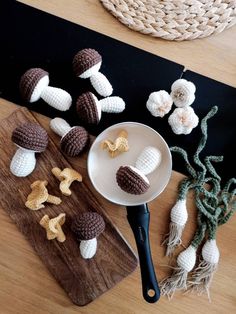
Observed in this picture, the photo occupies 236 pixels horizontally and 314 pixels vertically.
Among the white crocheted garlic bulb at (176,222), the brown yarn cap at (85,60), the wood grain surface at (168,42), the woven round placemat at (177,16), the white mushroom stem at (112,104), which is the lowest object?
the white crocheted garlic bulb at (176,222)

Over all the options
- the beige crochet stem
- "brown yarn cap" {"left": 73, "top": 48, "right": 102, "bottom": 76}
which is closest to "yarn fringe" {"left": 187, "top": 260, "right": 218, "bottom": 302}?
the beige crochet stem

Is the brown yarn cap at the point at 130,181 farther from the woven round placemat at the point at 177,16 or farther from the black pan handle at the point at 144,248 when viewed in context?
the woven round placemat at the point at 177,16

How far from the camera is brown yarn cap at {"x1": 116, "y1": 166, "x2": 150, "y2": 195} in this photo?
0.77m

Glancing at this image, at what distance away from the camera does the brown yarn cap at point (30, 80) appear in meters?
0.80

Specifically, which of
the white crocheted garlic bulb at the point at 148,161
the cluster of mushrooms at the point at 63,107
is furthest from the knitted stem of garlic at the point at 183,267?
the cluster of mushrooms at the point at 63,107

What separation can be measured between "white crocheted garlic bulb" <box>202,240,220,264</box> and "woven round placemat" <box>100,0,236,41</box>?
0.32 meters

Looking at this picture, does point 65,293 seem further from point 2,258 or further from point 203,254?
point 203,254

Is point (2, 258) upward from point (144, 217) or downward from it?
downward

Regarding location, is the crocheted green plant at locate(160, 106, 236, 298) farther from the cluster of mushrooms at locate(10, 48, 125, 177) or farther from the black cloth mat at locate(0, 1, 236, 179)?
the cluster of mushrooms at locate(10, 48, 125, 177)

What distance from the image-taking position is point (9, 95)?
2.75 ft

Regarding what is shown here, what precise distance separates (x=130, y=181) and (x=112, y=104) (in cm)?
13

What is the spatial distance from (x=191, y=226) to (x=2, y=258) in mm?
293

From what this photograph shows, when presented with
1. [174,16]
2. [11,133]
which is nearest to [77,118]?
[11,133]

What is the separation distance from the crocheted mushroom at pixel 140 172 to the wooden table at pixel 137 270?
5 cm
